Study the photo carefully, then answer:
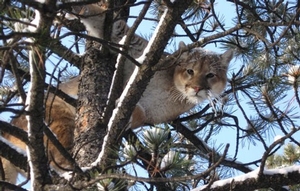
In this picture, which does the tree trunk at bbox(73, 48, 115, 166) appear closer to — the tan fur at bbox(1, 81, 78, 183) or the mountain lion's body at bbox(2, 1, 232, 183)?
the tan fur at bbox(1, 81, 78, 183)

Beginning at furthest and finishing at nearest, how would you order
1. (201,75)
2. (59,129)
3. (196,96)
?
1. (201,75)
2. (196,96)
3. (59,129)

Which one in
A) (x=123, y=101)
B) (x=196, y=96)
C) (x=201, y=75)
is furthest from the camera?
(x=201, y=75)

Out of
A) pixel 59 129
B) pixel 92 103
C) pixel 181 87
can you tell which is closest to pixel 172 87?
pixel 181 87

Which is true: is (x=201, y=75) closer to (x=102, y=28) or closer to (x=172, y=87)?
(x=172, y=87)

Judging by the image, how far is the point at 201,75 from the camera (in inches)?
224

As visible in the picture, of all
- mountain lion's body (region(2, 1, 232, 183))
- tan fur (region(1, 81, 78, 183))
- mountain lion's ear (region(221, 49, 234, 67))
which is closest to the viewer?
tan fur (region(1, 81, 78, 183))

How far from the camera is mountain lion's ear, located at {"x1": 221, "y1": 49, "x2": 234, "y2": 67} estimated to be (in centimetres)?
555

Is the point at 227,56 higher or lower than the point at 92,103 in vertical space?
higher

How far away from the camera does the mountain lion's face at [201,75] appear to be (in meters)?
5.52

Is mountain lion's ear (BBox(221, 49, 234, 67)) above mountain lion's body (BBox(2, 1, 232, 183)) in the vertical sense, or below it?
above

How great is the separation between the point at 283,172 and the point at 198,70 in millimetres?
2690

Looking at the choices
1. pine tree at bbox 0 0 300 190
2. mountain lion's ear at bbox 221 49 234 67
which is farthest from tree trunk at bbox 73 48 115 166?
mountain lion's ear at bbox 221 49 234 67

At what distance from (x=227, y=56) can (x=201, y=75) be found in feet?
1.13

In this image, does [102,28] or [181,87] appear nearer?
[102,28]
